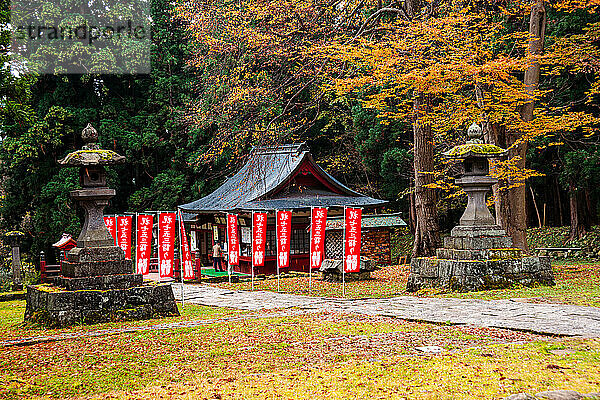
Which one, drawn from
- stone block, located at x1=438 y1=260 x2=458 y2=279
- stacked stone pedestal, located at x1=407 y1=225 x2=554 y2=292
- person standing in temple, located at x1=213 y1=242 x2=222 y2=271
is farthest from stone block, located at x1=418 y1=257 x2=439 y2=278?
person standing in temple, located at x1=213 y1=242 x2=222 y2=271

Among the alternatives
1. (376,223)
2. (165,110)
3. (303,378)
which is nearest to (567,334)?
(303,378)

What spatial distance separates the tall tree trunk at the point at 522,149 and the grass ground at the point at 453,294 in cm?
165

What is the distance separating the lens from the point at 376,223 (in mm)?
23000

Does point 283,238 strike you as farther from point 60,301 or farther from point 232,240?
point 60,301

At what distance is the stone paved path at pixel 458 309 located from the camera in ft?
26.6

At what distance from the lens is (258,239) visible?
634 inches

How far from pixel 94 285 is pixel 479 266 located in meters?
7.75

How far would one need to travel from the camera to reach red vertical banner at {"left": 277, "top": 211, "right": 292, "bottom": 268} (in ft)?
51.2

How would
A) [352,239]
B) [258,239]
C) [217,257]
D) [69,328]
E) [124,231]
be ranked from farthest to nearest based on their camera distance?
[217,257], [258,239], [352,239], [124,231], [69,328]

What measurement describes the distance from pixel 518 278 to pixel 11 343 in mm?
9899

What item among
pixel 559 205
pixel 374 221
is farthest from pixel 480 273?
pixel 559 205

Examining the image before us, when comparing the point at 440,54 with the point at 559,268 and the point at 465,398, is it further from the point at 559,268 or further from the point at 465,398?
the point at 465,398

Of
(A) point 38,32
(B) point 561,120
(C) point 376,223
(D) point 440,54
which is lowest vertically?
(C) point 376,223

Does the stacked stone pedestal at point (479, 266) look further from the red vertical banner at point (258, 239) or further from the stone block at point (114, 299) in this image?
the stone block at point (114, 299)
